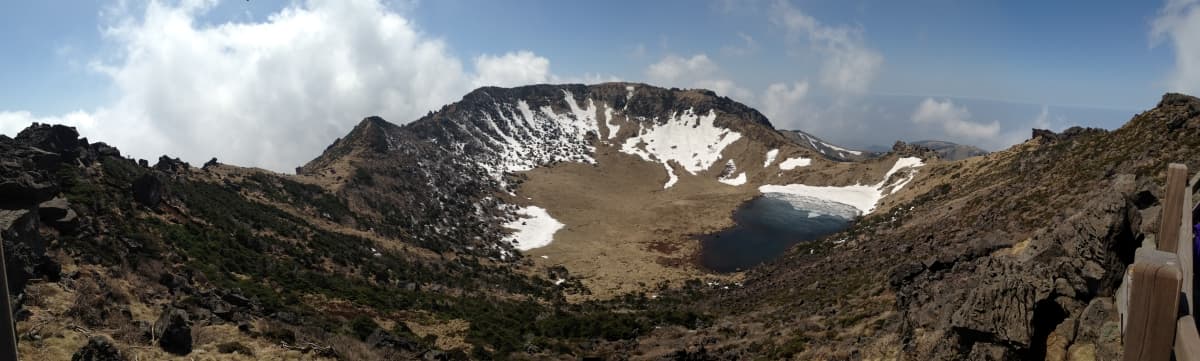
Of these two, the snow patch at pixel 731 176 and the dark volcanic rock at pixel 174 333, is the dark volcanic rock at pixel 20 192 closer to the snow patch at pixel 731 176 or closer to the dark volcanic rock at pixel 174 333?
the dark volcanic rock at pixel 174 333

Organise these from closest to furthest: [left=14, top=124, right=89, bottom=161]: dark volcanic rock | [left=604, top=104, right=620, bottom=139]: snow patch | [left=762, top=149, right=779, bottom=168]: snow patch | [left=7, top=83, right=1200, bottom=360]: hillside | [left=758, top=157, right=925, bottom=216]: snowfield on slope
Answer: [left=7, top=83, right=1200, bottom=360]: hillside < [left=14, top=124, right=89, bottom=161]: dark volcanic rock < [left=758, top=157, right=925, bottom=216]: snowfield on slope < [left=762, top=149, right=779, bottom=168]: snow patch < [left=604, top=104, right=620, bottom=139]: snow patch

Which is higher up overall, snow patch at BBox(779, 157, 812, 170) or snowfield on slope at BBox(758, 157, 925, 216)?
snow patch at BBox(779, 157, 812, 170)

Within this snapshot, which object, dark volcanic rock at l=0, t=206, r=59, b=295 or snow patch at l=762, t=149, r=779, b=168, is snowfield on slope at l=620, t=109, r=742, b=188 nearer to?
snow patch at l=762, t=149, r=779, b=168

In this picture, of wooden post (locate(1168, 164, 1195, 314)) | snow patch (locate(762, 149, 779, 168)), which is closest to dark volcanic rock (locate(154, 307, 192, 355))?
wooden post (locate(1168, 164, 1195, 314))

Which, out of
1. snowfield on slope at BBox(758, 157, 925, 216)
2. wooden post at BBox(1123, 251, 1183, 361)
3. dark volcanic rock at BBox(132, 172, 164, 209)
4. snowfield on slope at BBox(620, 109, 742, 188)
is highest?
snowfield on slope at BBox(620, 109, 742, 188)

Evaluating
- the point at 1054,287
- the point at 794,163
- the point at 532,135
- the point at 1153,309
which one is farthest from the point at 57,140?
the point at 532,135

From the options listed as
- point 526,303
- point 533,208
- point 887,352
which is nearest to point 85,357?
point 887,352

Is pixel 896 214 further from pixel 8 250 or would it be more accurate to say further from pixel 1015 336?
pixel 8 250

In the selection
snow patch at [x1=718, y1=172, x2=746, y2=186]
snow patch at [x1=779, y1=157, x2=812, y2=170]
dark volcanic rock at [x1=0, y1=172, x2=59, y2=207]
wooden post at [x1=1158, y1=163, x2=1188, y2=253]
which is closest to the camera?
wooden post at [x1=1158, y1=163, x2=1188, y2=253]

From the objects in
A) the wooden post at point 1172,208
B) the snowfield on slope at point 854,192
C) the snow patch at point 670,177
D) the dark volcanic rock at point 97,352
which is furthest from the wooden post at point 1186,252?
the snow patch at point 670,177
